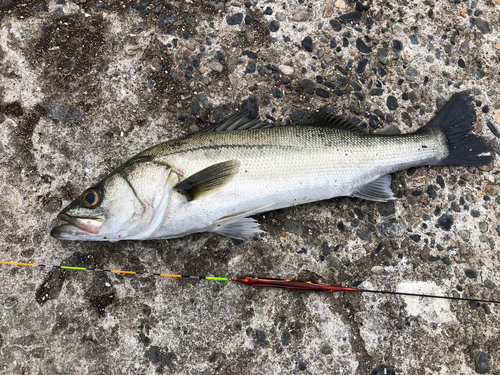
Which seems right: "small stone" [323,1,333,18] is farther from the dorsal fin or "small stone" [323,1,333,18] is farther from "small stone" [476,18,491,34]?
"small stone" [476,18,491,34]

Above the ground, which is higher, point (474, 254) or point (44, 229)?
point (44, 229)

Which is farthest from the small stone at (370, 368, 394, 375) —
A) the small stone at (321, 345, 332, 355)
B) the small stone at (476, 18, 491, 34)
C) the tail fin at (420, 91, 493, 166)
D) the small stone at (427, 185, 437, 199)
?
the small stone at (476, 18, 491, 34)

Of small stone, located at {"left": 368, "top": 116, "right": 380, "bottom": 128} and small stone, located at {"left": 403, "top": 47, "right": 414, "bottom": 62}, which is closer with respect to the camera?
small stone, located at {"left": 368, "top": 116, "right": 380, "bottom": 128}

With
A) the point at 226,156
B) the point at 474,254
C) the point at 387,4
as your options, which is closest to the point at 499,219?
the point at 474,254

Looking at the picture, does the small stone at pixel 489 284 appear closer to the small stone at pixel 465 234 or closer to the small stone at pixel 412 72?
the small stone at pixel 465 234

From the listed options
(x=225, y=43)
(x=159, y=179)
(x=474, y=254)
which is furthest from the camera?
(x=225, y=43)

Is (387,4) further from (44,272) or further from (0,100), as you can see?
(44,272)
